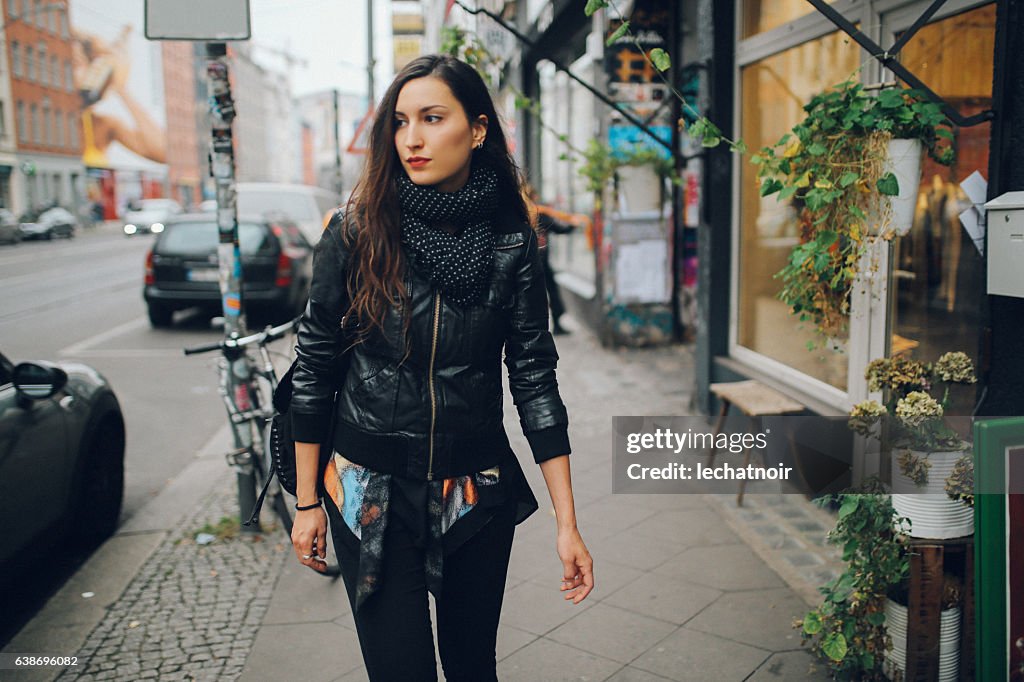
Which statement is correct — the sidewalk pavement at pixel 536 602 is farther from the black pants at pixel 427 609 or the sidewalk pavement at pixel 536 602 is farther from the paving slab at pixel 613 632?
the black pants at pixel 427 609

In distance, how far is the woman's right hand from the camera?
215cm

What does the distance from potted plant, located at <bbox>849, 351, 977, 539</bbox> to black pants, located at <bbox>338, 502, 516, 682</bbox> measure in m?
1.54

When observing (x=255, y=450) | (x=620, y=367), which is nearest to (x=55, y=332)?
(x=620, y=367)

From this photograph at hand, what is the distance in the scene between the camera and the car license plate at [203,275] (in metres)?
12.6

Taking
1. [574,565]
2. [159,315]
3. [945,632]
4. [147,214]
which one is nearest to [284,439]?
[574,565]

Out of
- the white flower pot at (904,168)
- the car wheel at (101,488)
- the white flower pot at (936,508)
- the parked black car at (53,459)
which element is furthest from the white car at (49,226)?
the white flower pot at (936,508)

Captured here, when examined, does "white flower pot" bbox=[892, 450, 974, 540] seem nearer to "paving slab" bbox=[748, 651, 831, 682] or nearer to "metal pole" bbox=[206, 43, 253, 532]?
"paving slab" bbox=[748, 651, 831, 682]

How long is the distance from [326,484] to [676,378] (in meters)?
6.68

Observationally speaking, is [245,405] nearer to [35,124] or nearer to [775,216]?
[775,216]

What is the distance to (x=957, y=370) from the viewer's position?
3.33m

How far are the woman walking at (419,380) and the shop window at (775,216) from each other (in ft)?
10.9

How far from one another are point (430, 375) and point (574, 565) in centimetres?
56

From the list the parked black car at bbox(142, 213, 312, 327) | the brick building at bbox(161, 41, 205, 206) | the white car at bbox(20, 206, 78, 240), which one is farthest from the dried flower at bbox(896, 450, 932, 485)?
the brick building at bbox(161, 41, 205, 206)

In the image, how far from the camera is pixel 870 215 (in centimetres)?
378
